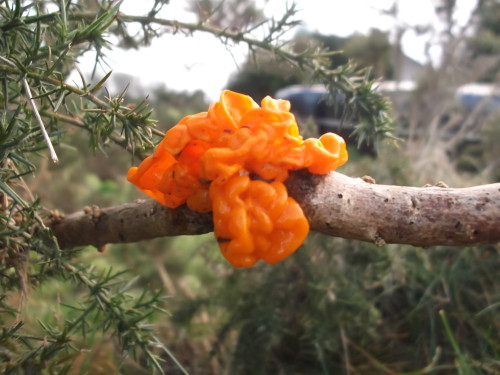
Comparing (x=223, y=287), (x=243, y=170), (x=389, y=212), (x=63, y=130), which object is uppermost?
(x=63, y=130)

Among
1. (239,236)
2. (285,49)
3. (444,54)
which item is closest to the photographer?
(239,236)

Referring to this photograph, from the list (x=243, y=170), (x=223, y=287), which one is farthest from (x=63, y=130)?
(x=223, y=287)

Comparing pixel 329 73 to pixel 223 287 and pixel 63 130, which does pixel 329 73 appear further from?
pixel 223 287

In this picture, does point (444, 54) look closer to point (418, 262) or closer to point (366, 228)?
point (418, 262)

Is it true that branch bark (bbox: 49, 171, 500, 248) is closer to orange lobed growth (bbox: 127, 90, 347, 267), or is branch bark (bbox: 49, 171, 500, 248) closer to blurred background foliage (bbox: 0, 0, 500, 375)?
orange lobed growth (bbox: 127, 90, 347, 267)

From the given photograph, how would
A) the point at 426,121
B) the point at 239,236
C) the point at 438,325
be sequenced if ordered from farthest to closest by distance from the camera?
the point at 426,121
the point at 438,325
the point at 239,236

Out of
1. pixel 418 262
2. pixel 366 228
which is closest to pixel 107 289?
pixel 366 228
